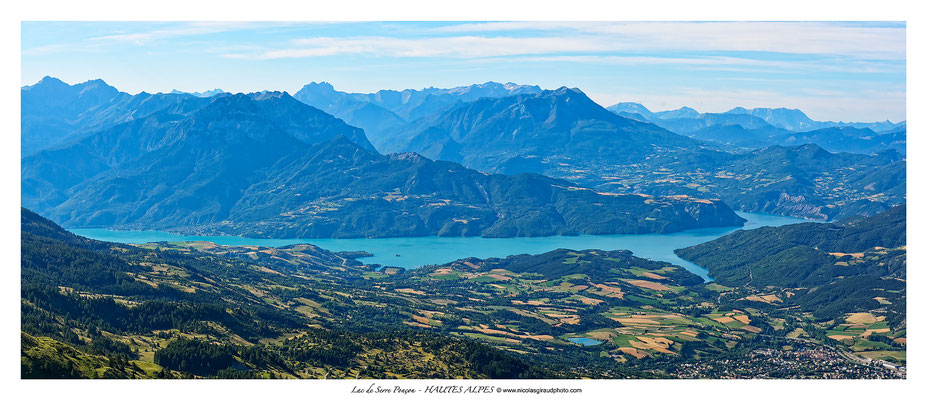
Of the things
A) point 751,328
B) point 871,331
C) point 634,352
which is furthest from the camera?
point 751,328

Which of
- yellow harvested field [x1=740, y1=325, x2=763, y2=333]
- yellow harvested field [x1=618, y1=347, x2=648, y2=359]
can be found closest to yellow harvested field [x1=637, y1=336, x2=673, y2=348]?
yellow harvested field [x1=618, y1=347, x2=648, y2=359]

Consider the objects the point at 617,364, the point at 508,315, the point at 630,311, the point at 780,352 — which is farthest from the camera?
the point at 630,311

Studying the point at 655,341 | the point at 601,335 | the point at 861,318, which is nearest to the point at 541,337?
the point at 601,335

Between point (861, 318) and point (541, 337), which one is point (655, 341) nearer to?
point (541, 337)

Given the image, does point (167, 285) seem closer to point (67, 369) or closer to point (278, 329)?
point (278, 329)

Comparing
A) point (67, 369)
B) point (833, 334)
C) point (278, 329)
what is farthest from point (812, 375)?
point (67, 369)

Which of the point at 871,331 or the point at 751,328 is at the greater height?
the point at 871,331

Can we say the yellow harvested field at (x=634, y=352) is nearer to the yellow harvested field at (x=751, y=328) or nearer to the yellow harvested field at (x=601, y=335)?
the yellow harvested field at (x=601, y=335)

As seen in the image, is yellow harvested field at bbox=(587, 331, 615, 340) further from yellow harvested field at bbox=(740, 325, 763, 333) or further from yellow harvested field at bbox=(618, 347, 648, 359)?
yellow harvested field at bbox=(740, 325, 763, 333)
